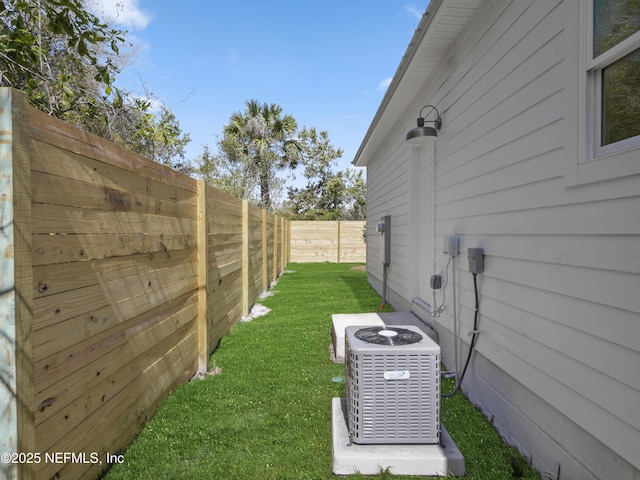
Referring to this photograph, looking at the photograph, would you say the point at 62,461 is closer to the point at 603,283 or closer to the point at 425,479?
the point at 425,479

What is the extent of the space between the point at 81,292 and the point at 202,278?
2016 millimetres

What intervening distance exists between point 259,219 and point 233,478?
6180 mm

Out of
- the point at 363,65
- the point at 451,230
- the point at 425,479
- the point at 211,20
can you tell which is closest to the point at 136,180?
the point at 425,479

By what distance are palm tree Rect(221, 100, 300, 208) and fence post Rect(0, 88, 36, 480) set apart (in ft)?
61.3

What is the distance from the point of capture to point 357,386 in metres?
2.30

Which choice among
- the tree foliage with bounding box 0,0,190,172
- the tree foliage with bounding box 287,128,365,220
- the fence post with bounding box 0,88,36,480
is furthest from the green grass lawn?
the tree foliage with bounding box 287,128,365,220

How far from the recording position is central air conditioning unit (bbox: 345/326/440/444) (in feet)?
7.48

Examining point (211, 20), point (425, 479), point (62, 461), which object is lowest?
point (425, 479)

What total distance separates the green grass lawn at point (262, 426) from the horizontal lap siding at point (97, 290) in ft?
0.71

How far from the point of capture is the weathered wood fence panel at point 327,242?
53.9ft

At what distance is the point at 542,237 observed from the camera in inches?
90.0

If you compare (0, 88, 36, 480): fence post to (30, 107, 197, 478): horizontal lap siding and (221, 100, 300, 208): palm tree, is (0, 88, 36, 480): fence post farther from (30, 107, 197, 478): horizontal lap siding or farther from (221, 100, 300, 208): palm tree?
(221, 100, 300, 208): palm tree

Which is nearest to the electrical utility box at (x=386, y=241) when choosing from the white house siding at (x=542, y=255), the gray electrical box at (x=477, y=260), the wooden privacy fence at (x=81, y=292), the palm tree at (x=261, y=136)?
the white house siding at (x=542, y=255)

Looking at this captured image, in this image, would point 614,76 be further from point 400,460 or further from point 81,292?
point 81,292
